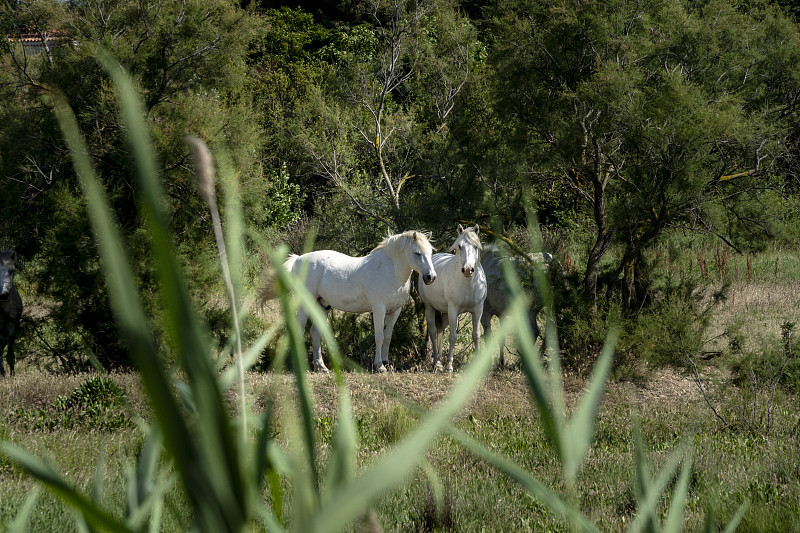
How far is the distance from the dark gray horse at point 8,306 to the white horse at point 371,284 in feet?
10.0

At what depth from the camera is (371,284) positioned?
991cm

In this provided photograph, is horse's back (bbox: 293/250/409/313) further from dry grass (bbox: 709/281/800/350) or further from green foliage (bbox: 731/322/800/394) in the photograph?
dry grass (bbox: 709/281/800/350)

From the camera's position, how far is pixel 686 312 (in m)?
8.38


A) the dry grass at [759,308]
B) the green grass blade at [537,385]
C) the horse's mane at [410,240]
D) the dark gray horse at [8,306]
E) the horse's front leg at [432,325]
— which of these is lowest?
the dry grass at [759,308]

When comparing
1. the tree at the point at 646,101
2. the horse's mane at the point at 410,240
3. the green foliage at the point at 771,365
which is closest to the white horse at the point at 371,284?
the horse's mane at the point at 410,240

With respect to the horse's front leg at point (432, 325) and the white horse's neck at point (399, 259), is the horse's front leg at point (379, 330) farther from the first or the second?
the horse's front leg at point (432, 325)

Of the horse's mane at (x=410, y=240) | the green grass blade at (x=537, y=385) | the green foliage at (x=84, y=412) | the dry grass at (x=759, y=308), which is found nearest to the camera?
the green grass blade at (x=537, y=385)

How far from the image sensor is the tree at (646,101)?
25.3 ft

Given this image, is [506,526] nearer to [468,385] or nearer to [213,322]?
[468,385]

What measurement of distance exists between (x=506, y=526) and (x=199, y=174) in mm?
3964

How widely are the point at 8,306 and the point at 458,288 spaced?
578 cm

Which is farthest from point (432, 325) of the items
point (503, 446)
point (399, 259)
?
point (503, 446)

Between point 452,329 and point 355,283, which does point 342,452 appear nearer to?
point 452,329

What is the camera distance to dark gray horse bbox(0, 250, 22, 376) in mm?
9062
